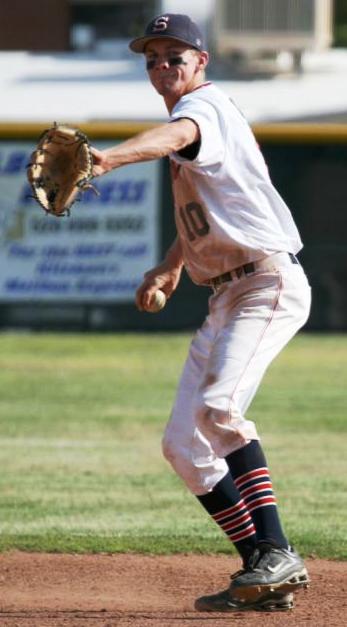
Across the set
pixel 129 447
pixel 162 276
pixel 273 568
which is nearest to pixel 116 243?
pixel 129 447

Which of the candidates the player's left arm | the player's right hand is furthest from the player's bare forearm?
the player's left arm

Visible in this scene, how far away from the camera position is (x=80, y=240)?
15.8 m

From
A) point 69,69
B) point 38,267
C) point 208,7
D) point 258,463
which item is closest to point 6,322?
point 38,267

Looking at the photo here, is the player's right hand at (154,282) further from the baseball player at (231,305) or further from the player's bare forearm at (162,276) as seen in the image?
the baseball player at (231,305)

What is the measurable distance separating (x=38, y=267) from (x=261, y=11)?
14.0ft

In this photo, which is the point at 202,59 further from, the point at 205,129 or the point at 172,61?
the point at 205,129

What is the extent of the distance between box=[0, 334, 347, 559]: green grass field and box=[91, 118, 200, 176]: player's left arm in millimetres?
2365

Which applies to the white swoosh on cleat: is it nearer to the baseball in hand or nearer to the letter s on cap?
the baseball in hand

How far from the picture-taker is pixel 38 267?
1580 cm

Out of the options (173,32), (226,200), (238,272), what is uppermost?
(173,32)

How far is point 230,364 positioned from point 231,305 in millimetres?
229

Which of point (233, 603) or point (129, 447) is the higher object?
point (233, 603)

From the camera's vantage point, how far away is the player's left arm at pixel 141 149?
4316mm

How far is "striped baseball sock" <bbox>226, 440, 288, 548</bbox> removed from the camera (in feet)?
16.1
